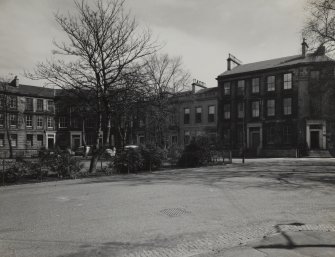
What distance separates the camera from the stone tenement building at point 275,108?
116ft

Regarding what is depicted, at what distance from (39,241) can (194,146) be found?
19296mm

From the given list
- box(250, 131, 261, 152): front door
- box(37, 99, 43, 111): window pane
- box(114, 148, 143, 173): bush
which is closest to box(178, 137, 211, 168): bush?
box(114, 148, 143, 173): bush

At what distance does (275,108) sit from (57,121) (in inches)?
1513

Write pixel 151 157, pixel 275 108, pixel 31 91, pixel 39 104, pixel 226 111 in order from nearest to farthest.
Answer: pixel 151 157
pixel 275 108
pixel 226 111
pixel 31 91
pixel 39 104

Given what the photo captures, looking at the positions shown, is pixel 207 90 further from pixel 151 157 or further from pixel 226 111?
pixel 151 157

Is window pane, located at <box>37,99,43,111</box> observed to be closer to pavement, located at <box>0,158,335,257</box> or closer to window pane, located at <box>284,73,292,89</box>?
window pane, located at <box>284,73,292,89</box>

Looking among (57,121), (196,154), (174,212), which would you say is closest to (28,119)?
(57,121)

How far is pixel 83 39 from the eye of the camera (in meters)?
17.6

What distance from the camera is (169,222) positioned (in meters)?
7.27

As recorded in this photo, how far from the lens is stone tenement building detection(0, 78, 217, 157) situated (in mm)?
46188

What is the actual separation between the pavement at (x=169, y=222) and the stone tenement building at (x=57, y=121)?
32.0m

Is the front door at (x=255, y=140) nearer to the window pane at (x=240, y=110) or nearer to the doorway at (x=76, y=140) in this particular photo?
the window pane at (x=240, y=110)

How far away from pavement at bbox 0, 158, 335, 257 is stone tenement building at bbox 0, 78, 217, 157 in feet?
105

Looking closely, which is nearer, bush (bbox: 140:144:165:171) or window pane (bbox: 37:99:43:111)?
bush (bbox: 140:144:165:171)
